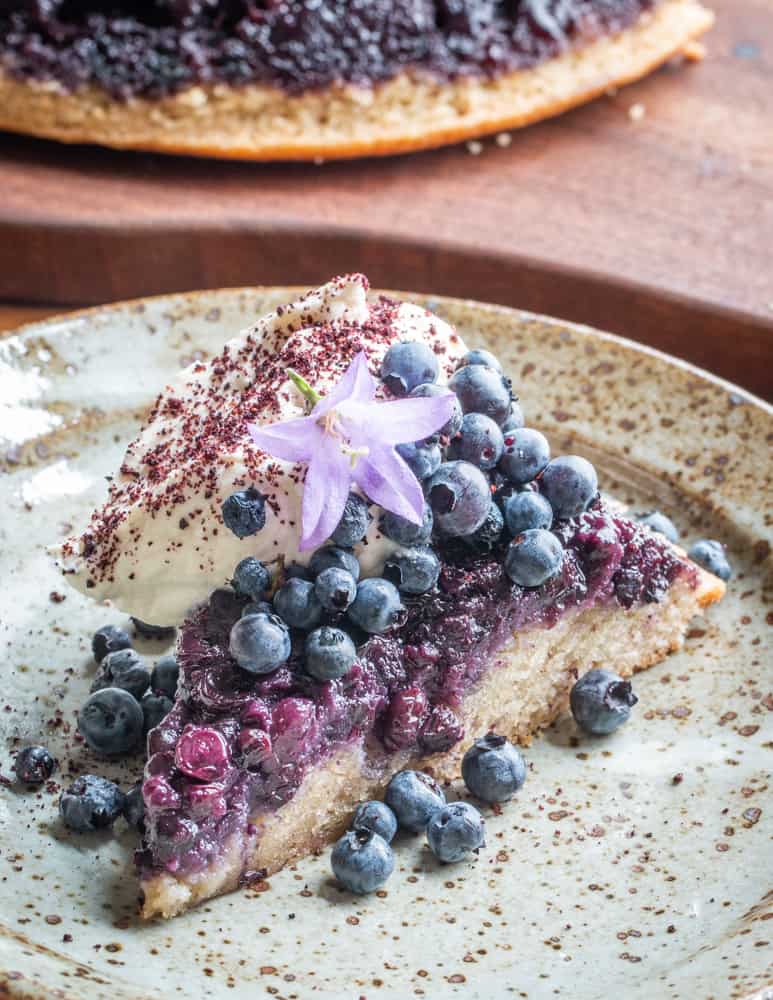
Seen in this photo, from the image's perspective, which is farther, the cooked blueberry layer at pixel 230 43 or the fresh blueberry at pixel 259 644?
the cooked blueberry layer at pixel 230 43

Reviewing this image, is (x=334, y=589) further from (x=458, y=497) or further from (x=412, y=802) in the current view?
(x=412, y=802)

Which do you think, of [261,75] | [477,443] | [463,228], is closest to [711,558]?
[477,443]

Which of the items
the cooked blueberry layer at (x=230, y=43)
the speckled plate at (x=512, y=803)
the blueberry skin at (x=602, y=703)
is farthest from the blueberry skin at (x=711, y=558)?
the cooked blueberry layer at (x=230, y=43)

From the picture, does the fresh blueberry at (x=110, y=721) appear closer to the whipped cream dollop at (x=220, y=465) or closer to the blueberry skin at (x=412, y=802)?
the whipped cream dollop at (x=220, y=465)

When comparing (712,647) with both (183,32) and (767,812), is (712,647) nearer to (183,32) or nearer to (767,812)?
(767,812)

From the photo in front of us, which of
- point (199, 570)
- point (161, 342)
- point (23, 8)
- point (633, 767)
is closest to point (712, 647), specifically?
point (633, 767)
